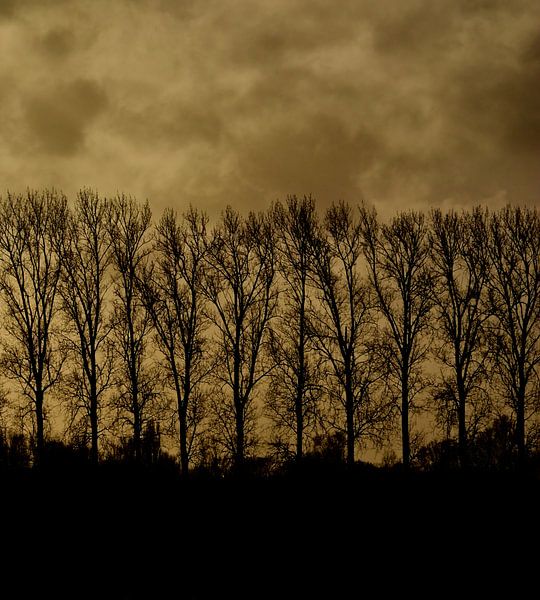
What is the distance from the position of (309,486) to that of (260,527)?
9.12 ft

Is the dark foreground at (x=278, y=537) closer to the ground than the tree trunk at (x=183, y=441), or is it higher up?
closer to the ground

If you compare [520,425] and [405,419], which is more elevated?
[405,419]

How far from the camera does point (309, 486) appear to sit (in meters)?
19.7

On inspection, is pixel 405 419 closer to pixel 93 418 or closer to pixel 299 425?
pixel 299 425

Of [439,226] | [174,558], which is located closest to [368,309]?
[439,226]

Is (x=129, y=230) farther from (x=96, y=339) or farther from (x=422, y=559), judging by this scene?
(x=422, y=559)

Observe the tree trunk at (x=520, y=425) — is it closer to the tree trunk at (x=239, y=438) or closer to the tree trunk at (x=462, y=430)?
the tree trunk at (x=462, y=430)

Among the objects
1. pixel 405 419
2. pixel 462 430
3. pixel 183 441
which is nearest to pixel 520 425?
pixel 462 430

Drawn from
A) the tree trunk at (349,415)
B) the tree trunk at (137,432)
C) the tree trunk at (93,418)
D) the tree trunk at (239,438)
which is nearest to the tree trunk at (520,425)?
the tree trunk at (349,415)

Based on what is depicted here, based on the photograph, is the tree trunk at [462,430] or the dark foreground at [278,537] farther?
the tree trunk at [462,430]

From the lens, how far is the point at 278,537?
1678 cm

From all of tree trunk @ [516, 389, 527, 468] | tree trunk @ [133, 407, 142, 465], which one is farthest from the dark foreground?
tree trunk @ [516, 389, 527, 468]

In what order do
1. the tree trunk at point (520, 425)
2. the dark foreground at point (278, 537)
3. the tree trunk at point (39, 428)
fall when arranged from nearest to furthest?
the dark foreground at point (278, 537), the tree trunk at point (39, 428), the tree trunk at point (520, 425)

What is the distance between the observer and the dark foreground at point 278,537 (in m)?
14.7
